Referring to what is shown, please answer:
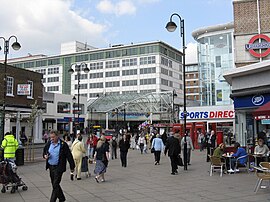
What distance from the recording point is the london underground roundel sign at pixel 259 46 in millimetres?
23494

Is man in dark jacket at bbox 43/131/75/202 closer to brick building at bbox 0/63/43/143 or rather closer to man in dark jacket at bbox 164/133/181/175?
man in dark jacket at bbox 164/133/181/175

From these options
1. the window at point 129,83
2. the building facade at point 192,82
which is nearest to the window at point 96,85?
the window at point 129,83

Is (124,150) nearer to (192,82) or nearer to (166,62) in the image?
(166,62)

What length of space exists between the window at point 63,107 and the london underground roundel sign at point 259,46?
46362mm

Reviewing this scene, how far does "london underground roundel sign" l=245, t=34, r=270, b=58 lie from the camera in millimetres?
23494

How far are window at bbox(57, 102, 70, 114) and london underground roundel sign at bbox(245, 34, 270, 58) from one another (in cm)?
4636

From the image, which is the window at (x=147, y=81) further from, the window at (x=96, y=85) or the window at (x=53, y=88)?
the window at (x=53, y=88)

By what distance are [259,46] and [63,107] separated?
1892 inches

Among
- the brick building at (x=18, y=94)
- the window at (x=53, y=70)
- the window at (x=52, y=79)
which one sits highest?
the window at (x=53, y=70)

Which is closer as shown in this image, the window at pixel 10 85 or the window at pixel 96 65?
the window at pixel 10 85

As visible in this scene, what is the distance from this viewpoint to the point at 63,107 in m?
65.3

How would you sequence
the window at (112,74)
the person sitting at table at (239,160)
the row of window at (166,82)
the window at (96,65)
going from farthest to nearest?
the window at (96,65), the window at (112,74), the row of window at (166,82), the person sitting at table at (239,160)

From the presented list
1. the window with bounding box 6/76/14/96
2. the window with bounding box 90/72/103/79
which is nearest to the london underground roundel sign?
the window with bounding box 6/76/14/96

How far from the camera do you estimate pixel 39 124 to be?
4069cm
